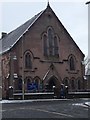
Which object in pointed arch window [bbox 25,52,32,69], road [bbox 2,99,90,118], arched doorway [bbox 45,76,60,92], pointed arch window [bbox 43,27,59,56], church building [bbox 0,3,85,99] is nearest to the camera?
road [bbox 2,99,90,118]

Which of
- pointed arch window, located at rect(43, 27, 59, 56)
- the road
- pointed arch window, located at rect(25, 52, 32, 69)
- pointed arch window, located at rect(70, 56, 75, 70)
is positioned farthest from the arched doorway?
the road

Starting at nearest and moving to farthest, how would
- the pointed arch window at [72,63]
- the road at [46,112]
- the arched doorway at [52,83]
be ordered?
→ the road at [46,112]
the arched doorway at [52,83]
the pointed arch window at [72,63]

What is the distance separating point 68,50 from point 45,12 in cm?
768

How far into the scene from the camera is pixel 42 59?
174ft

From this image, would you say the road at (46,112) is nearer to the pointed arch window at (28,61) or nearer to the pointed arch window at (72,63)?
the pointed arch window at (28,61)

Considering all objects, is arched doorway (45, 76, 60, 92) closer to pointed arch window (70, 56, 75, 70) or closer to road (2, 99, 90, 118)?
pointed arch window (70, 56, 75, 70)

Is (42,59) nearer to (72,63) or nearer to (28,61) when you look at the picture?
(28,61)

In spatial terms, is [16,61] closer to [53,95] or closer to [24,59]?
[24,59]

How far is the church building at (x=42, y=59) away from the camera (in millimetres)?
50281

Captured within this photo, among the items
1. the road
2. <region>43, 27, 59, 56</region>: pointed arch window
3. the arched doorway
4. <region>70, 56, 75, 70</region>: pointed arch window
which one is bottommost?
the road

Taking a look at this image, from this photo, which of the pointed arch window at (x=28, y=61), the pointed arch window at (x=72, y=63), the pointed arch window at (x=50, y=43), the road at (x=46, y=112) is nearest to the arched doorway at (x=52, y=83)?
the pointed arch window at (x=28, y=61)

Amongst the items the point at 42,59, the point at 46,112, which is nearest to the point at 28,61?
the point at 42,59

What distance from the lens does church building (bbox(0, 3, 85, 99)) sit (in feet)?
165

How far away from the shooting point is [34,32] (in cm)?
5297
